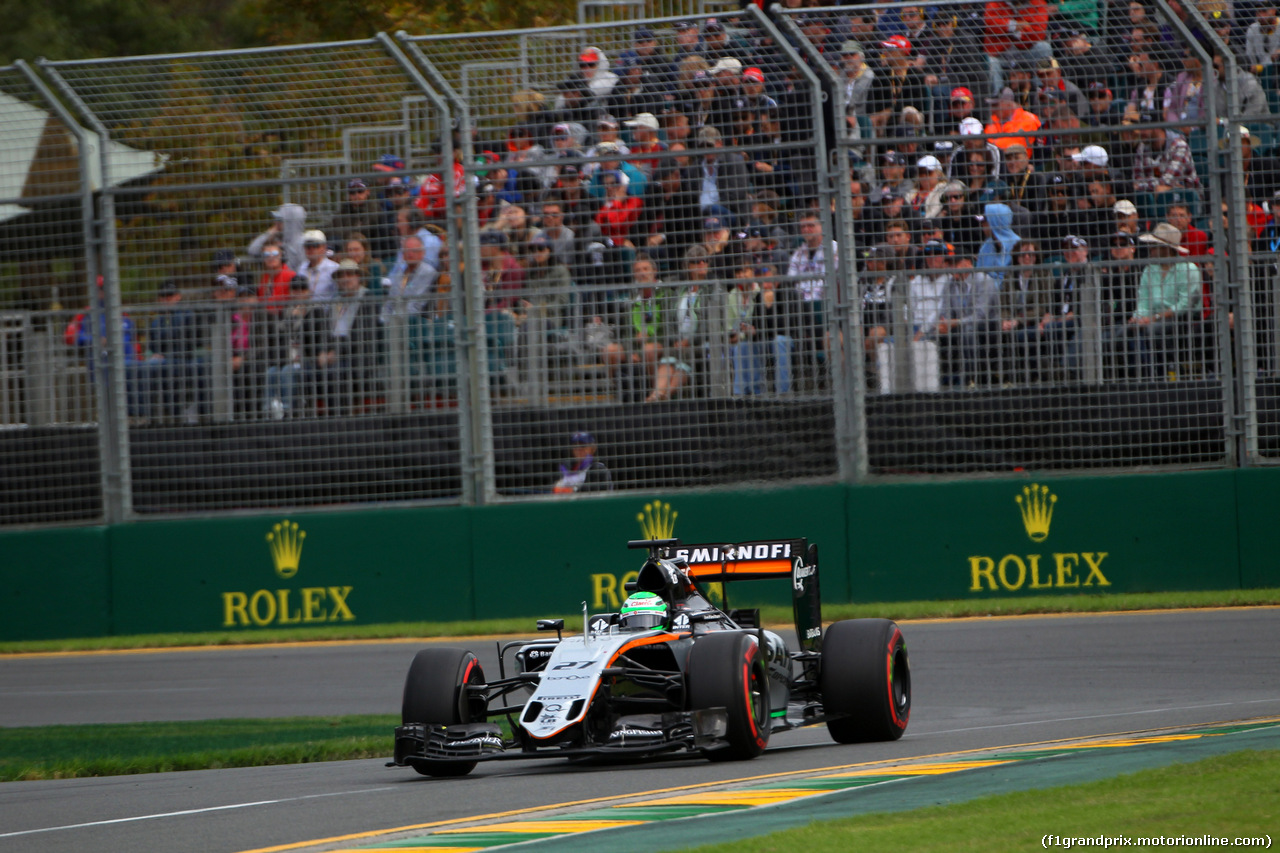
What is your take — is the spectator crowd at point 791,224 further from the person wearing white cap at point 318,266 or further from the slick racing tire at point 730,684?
the slick racing tire at point 730,684

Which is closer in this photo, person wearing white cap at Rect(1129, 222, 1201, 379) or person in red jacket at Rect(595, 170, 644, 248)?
person wearing white cap at Rect(1129, 222, 1201, 379)

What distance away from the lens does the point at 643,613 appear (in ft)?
27.5

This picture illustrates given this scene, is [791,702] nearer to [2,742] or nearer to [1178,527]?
[2,742]

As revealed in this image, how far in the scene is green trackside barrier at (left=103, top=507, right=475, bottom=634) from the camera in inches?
591

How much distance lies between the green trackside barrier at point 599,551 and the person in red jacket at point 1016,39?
3.54 metres

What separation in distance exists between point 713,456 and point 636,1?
21.0 feet

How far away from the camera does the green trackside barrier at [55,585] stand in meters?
15.5

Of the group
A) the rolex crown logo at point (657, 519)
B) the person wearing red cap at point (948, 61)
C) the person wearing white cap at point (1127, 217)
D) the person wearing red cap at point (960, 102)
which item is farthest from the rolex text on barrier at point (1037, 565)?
the person wearing red cap at point (948, 61)

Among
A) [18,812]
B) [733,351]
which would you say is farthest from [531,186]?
[18,812]

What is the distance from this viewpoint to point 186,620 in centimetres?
1538

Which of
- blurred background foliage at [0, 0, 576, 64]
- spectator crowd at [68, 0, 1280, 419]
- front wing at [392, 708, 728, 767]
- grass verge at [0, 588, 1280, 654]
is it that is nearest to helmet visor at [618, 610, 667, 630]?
front wing at [392, 708, 728, 767]

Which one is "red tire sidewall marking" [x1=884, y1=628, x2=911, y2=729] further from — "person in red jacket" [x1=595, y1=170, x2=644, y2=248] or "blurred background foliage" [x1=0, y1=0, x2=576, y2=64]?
"blurred background foliage" [x1=0, y1=0, x2=576, y2=64]

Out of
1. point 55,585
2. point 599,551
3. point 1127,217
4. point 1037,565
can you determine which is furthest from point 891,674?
point 55,585

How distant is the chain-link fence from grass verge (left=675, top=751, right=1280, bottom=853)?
8.28 m
